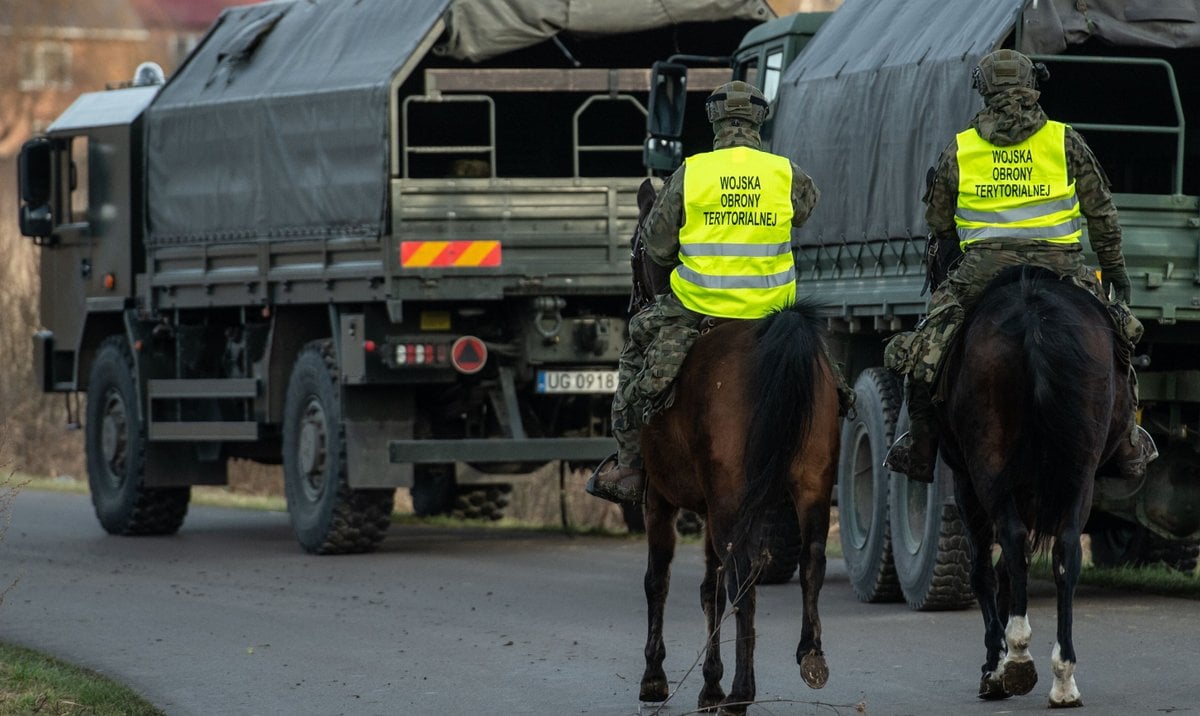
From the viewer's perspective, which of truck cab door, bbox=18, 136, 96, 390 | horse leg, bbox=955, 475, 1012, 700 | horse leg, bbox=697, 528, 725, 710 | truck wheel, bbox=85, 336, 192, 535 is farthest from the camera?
truck cab door, bbox=18, 136, 96, 390

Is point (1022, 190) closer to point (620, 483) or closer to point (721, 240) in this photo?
point (721, 240)

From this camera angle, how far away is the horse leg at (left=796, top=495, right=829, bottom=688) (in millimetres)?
8289

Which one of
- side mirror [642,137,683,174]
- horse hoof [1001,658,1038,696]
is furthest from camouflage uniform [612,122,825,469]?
side mirror [642,137,683,174]

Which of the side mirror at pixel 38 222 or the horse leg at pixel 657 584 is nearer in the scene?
the horse leg at pixel 657 584

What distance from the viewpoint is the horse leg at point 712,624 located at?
8594mm

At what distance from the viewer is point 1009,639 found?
336 inches

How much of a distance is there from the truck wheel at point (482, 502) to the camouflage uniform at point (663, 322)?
11.6 meters

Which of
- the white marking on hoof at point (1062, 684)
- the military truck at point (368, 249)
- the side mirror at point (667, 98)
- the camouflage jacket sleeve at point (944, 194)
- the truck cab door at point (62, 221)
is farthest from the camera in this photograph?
the truck cab door at point (62, 221)

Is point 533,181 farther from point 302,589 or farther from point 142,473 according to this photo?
point 142,473

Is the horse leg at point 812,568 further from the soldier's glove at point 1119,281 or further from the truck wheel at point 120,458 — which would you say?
the truck wheel at point 120,458

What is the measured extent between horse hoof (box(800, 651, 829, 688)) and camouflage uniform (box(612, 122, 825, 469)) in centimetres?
114

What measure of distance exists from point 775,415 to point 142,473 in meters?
11.5

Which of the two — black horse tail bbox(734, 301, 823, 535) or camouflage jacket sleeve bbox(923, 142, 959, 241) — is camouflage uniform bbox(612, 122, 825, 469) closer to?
black horse tail bbox(734, 301, 823, 535)

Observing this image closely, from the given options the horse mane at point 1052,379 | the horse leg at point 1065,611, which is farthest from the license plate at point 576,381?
the horse leg at point 1065,611
